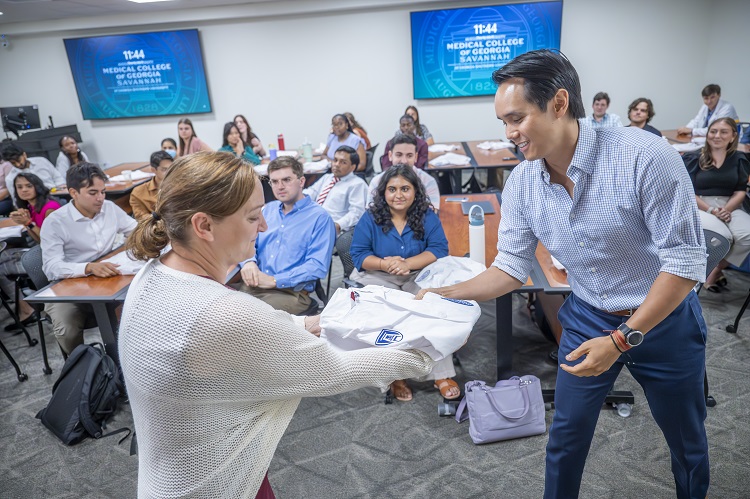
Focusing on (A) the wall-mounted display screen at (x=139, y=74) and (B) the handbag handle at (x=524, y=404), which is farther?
(A) the wall-mounted display screen at (x=139, y=74)

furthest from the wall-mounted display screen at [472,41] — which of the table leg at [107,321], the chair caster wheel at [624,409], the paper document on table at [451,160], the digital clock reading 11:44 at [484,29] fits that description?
the table leg at [107,321]

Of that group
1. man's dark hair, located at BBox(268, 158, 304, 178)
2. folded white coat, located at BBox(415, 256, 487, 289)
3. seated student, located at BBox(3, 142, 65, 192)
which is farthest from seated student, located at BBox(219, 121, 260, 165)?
folded white coat, located at BBox(415, 256, 487, 289)

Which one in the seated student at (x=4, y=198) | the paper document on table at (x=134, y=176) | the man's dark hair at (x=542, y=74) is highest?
the man's dark hair at (x=542, y=74)

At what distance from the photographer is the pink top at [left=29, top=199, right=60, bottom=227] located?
13.1ft

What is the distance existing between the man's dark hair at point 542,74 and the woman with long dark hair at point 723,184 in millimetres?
3120

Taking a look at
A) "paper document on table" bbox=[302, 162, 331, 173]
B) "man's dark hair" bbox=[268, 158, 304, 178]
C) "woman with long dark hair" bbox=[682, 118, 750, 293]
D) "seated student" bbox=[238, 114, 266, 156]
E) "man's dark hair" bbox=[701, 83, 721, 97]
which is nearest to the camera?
"man's dark hair" bbox=[268, 158, 304, 178]

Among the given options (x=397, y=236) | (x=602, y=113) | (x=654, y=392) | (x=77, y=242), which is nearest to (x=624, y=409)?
(x=654, y=392)

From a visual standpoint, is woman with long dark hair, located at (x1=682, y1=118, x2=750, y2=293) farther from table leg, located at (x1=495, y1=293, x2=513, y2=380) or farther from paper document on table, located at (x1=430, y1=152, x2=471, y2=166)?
paper document on table, located at (x1=430, y1=152, x2=471, y2=166)

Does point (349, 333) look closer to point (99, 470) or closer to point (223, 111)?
point (99, 470)

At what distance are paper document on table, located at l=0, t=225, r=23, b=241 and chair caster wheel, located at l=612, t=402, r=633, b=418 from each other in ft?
14.6

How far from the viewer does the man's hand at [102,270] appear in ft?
9.93

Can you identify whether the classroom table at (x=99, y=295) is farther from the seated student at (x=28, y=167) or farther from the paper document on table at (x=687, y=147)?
the paper document on table at (x=687, y=147)

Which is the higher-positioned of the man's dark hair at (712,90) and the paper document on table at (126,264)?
the man's dark hair at (712,90)

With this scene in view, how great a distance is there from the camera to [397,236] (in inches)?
126
